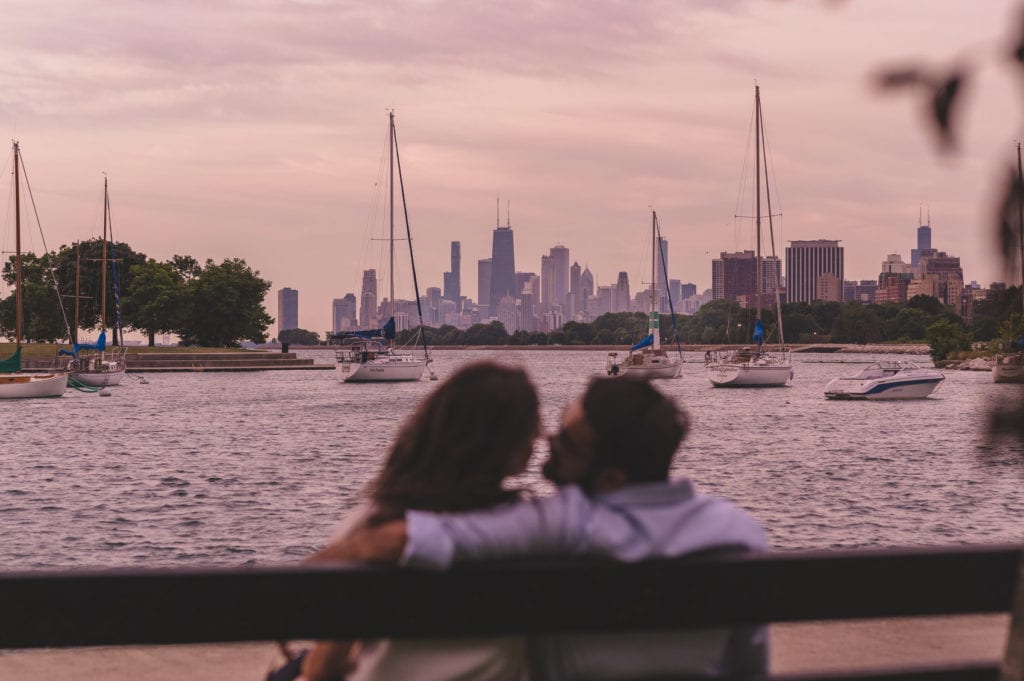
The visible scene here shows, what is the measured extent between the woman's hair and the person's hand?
0.09 metres

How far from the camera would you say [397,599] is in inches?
89.9

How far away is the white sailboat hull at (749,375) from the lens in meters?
68.0

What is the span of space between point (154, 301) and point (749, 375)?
6107 centimetres

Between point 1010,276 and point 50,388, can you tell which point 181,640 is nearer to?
point 1010,276

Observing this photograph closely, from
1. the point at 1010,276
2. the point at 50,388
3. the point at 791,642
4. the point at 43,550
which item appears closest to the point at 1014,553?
the point at 1010,276

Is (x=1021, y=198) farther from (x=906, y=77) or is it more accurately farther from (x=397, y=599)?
(x=397, y=599)

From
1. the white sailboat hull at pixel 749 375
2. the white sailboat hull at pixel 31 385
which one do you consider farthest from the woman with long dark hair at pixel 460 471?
the white sailboat hull at pixel 749 375

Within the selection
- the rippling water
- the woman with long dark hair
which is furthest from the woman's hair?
the rippling water

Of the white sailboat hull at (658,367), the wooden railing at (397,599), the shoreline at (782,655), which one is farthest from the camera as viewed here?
the white sailboat hull at (658,367)

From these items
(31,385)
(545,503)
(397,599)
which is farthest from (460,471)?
(31,385)

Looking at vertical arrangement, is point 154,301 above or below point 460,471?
above

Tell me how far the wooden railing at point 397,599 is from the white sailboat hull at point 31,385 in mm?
64089

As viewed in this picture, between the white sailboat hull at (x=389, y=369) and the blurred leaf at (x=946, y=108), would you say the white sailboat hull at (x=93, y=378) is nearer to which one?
the white sailboat hull at (x=389, y=369)

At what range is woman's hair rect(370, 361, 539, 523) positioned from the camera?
94.1 inches
